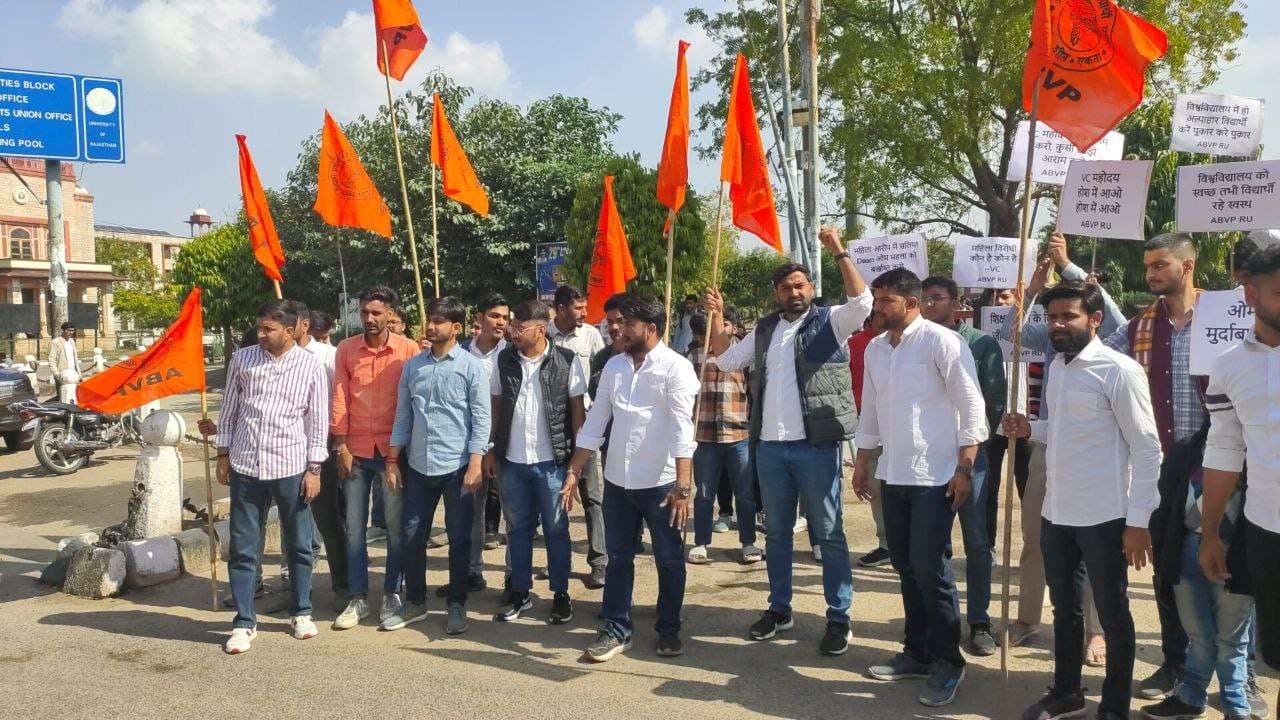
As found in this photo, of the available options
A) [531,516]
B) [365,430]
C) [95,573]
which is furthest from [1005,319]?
[95,573]

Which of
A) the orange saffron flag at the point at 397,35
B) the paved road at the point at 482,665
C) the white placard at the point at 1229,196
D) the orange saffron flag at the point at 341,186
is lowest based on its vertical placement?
the paved road at the point at 482,665

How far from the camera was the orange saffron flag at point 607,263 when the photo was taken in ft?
24.3

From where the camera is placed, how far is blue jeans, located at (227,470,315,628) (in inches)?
205

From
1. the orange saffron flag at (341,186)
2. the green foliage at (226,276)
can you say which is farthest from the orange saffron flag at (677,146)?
the green foliage at (226,276)

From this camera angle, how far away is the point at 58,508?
30.8 feet

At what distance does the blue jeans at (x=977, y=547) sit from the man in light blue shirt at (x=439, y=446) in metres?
2.68

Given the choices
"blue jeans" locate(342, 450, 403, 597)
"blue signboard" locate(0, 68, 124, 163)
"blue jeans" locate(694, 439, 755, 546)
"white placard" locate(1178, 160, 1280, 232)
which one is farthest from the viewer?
"blue signboard" locate(0, 68, 124, 163)

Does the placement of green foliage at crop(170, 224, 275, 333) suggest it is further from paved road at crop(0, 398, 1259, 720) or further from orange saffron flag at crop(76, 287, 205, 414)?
orange saffron flag at crop(76, 287, 205, 414)

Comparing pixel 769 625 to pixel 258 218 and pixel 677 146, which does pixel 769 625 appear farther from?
pixel 258 218

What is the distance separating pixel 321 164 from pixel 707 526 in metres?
4.37

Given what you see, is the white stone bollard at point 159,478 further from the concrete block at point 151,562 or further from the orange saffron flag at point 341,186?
the orange saffron flag at point 341,186

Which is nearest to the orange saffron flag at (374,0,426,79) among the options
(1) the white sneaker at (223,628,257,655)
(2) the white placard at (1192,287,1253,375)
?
(1) the white sneaker at (223,628,257,655)

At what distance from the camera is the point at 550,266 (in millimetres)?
18922

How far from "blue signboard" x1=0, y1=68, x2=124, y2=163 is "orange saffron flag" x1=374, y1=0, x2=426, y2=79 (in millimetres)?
10089
